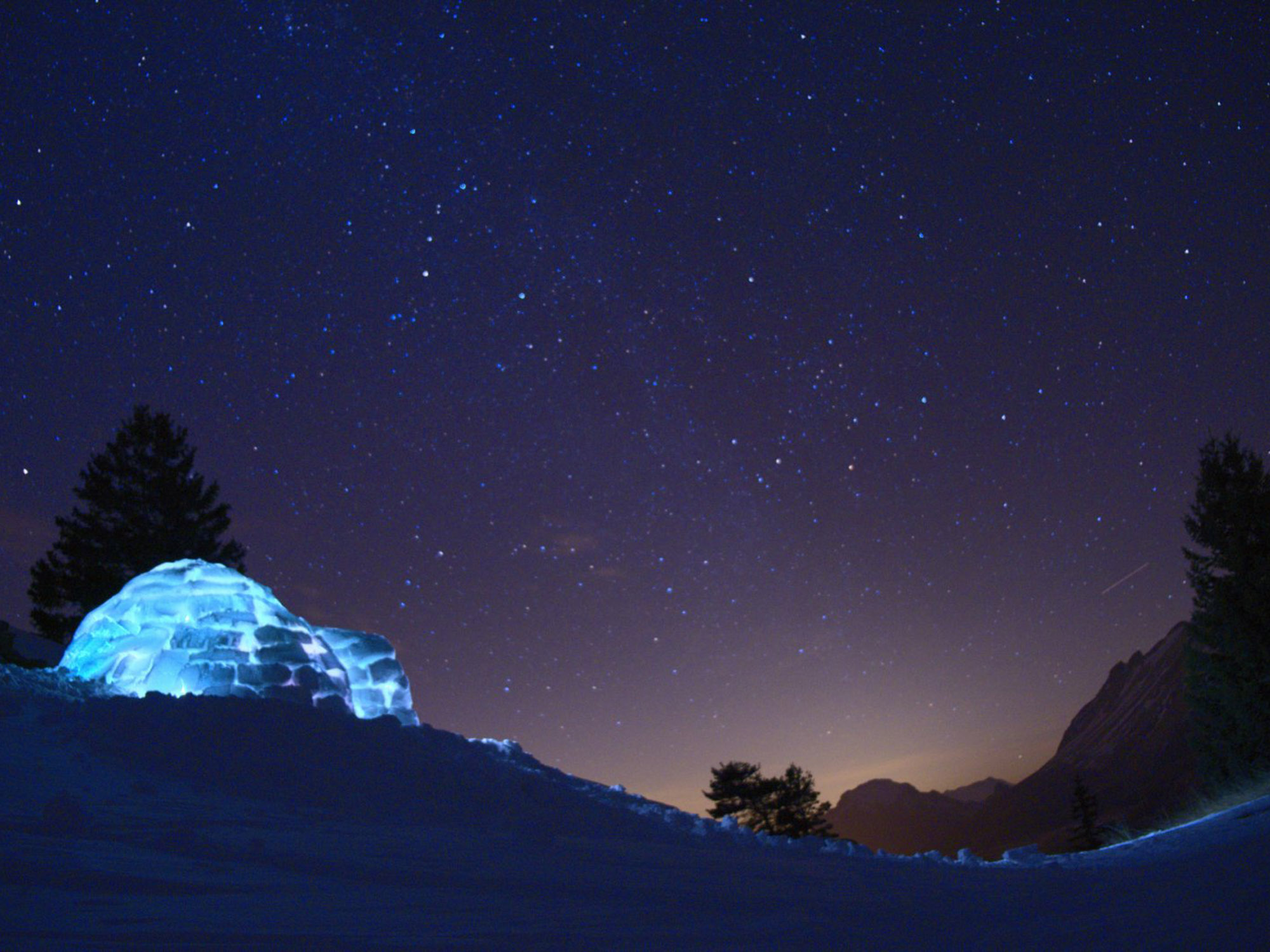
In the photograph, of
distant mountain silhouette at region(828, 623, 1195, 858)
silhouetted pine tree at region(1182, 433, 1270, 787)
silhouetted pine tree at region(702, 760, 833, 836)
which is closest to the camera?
silhouetted pine tree at region(1182, 433, 1270, 787)

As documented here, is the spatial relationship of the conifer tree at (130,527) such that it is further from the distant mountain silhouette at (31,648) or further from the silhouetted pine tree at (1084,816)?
the silhouetted pine tree at (1084,816)

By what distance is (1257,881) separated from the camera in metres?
4.62

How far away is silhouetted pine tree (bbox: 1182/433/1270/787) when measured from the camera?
54.4 ft

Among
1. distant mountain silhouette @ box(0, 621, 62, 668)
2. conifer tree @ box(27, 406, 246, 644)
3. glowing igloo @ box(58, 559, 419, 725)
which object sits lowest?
glowing igloo @ box(58, 559, 419, 725)

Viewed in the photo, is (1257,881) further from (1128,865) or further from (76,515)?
(76,515)

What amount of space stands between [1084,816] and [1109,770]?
52295mm

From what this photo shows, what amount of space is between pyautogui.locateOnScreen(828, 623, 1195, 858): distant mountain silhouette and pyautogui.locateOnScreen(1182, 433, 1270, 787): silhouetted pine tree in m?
46.4

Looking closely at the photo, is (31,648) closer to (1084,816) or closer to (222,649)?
(222,649)

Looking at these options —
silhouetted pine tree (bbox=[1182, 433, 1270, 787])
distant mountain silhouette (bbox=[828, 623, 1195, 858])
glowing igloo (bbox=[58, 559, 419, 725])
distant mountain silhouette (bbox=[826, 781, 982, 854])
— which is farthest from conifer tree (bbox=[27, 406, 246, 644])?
distant mountain silhouette (bbox=[826, 781, 982, 854])

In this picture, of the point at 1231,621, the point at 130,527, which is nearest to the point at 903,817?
the point at 1231,621

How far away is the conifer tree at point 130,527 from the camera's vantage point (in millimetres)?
21344

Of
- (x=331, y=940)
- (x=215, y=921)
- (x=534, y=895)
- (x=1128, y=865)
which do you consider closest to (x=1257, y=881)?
(x=1128, y=865)

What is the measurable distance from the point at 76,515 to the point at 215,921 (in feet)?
79.1

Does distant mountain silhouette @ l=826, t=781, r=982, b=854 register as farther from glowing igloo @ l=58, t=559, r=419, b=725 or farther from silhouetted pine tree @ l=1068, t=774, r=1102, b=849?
glowing igloo @ l=58, t=559, r=419, b=725
